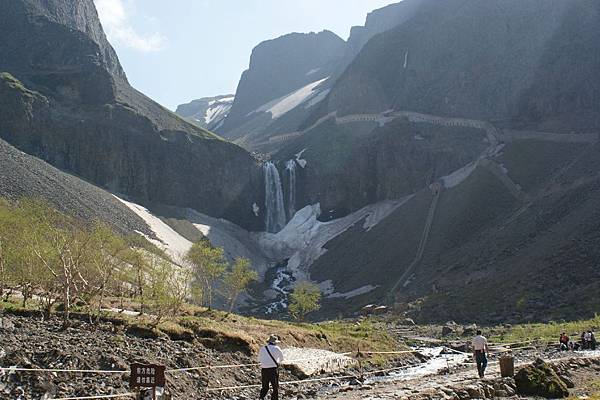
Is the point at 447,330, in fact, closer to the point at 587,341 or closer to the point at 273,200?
the point at 587,341

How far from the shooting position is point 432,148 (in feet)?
405

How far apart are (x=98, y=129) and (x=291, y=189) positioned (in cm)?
4686

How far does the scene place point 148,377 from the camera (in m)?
15.1

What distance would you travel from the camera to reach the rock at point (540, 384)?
61.0 ft

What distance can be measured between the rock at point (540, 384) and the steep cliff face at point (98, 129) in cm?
10991

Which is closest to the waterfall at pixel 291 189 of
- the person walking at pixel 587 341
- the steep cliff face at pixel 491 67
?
the steep cliff face at pixel 491 67

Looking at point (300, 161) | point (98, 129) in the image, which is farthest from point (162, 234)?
point (300, 161)

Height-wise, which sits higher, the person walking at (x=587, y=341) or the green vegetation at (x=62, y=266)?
the green vegetation at (x=62, y=266)

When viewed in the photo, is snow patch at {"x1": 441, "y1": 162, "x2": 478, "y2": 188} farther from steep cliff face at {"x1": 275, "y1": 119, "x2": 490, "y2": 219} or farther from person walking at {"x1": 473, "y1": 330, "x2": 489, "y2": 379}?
person walking at {"x1": 473, "y1": 330, "x2": 489, "y2": 379}

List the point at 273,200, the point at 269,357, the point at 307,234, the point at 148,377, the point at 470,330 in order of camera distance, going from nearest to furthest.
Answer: the point at 148,377
the point at 269,357
the point at 470,330
the point at 307,234
the point at 273,200

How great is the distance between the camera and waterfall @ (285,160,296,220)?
137375 millimetres

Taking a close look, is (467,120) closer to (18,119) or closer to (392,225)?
(392,225)

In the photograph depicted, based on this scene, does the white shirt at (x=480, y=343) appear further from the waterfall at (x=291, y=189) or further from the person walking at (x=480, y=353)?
the waterfall at (x=291, y=189)

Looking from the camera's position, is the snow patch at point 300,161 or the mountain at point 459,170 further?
the snow patch at point 300,161
